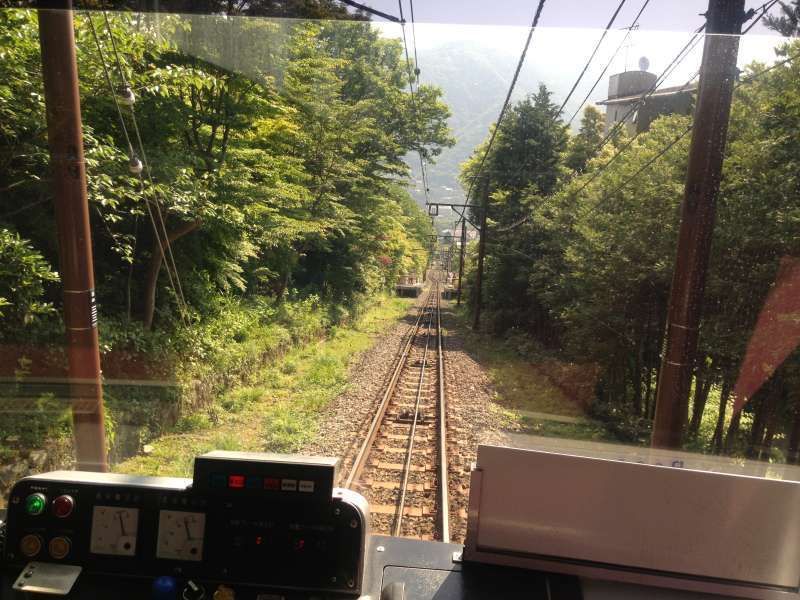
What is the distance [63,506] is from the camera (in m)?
1.35

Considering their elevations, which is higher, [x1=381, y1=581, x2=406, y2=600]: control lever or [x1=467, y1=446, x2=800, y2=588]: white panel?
[x1=467, y1=446, x2=800, y2=588]: white panel

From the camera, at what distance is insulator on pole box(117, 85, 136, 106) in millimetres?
3264

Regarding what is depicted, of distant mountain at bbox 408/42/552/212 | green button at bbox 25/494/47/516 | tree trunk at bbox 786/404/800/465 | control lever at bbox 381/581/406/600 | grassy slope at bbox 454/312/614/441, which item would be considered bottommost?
grassy slope at bbox 454/312/614/441

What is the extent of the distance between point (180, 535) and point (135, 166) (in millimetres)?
2879

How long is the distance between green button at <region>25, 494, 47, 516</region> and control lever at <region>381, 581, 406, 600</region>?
94 cm

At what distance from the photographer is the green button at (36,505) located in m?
1.36

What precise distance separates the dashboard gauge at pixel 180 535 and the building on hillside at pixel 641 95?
334 cm

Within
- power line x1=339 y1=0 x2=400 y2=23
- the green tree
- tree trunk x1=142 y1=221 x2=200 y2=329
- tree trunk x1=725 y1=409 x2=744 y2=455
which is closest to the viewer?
power line x1=339 y1=0 x2=400 y2=23

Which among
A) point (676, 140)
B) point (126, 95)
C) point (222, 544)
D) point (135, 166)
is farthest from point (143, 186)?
point (676, 140)

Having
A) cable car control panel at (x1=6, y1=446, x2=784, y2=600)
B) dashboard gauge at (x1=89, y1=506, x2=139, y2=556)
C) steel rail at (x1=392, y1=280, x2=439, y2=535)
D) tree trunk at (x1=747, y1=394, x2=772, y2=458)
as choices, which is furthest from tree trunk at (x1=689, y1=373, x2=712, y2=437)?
dashboard gauge at (x1=89, y1=506, x2=139, y2=556)

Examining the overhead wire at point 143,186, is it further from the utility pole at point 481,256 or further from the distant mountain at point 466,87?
the utility pole at point 481,256

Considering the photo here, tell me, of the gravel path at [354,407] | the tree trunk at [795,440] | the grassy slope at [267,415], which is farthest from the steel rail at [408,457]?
the tree trunk at [795,440]

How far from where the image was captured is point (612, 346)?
5.52 metres

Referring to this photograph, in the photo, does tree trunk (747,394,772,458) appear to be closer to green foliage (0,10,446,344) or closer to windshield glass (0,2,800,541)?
windshield glass (0,2,800,541)
